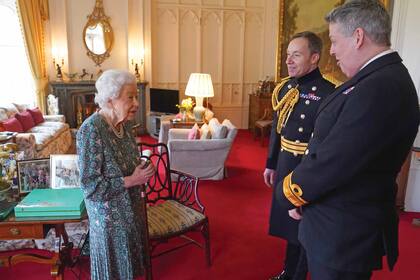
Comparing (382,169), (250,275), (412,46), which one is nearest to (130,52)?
(412,46)

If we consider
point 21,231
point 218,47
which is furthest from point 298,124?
point 218,47

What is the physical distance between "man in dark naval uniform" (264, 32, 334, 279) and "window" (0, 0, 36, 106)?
19.8 feet

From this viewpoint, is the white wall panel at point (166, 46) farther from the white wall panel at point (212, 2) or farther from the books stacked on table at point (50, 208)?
the books stacked on table at point (50, 208)

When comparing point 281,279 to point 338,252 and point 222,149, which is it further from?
point 222,149

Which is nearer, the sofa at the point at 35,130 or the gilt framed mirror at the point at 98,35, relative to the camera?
the sofa at the point at 35,130

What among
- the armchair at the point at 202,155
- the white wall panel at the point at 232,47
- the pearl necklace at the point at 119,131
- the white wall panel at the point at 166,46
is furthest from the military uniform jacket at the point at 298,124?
the white wall panel at the point at 232,47

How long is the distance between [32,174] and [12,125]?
350cm

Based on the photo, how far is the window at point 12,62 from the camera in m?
6.60

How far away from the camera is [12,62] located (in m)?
6.81

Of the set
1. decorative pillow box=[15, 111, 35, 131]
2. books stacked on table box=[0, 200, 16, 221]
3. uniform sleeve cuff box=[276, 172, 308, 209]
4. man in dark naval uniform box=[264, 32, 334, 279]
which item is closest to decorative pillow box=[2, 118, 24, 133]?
decorative pillow box=[15, 111, 35, 131]

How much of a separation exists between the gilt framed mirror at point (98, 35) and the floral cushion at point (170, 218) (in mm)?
5604

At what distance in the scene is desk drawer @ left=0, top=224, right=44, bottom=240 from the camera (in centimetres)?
188

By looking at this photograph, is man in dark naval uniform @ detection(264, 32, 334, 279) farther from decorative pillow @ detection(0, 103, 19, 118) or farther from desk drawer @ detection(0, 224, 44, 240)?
decorative pillow @ detection(0, 103, 19, 118)

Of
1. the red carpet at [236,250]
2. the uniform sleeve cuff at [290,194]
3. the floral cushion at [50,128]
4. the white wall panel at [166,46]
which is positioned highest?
the white wall panel at [166,46]
